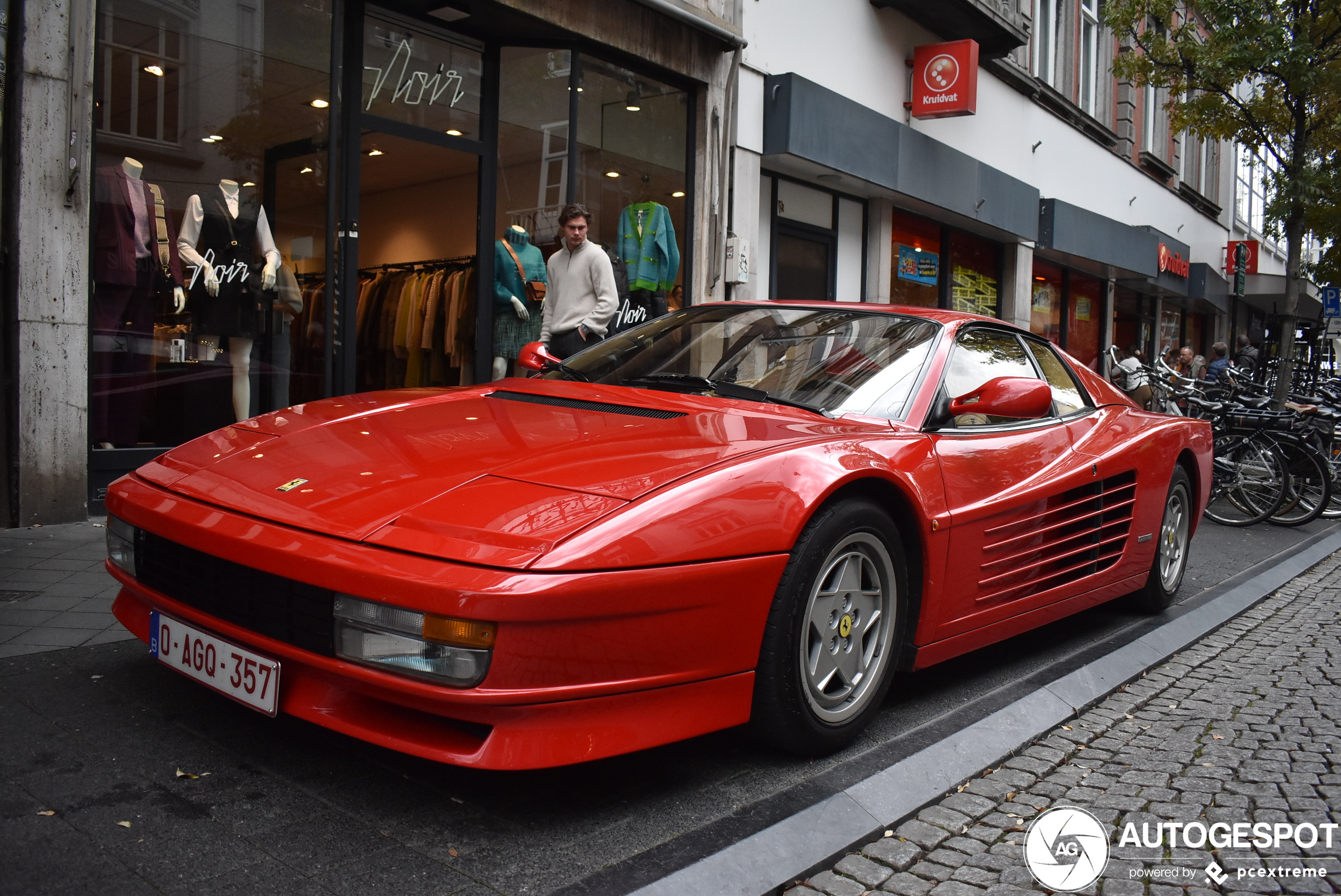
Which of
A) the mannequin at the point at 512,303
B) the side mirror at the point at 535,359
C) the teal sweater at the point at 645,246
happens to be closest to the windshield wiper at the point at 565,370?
the side mirror at the point at 535,359

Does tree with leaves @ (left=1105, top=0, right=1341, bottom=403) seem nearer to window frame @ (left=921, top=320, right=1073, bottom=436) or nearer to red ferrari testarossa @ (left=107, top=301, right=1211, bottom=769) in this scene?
window frame @ (left=921, top=320, right=1073, bottom=436)

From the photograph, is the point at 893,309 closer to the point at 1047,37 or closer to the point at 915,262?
the point at 915,262

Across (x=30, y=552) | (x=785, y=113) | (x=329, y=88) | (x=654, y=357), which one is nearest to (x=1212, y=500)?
(x=785, y=113)

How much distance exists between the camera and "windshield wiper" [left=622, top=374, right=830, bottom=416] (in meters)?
3.23

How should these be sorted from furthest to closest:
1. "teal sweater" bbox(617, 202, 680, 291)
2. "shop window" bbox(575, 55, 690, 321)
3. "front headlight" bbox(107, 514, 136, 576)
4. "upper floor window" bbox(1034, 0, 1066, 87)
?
"upper floor window" bbox(1034, 0, 1066, 87) → "teal sweater" bbox(617, 202, 680, 291) → "shop window" bbox(575, 55, 690, 321) → "front headlight" bbox(107, 514, 136, 576)

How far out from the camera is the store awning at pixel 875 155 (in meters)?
9.96

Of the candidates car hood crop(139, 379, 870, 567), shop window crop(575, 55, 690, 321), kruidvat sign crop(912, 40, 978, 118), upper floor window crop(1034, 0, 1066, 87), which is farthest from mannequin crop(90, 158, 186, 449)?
upper floor window crop(1034, 0, 1066, 87)

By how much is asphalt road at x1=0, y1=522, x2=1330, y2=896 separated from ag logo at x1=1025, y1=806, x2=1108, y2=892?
507mm

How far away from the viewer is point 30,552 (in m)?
4.78

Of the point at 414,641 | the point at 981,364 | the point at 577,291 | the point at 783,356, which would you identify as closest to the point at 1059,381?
the point at 981,364

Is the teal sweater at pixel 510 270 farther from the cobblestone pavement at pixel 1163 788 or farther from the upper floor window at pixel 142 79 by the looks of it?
the cobblestone pavement at pixel 1163 788

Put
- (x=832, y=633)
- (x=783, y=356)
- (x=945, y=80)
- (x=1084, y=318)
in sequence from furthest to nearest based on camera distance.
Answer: (x=1084, y=318), (x=945, y=80), (x=783, y=356), (x=832, y=633)

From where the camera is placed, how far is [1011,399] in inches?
127

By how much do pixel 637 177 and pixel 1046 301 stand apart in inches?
408
